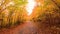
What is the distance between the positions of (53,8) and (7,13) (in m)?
1.08

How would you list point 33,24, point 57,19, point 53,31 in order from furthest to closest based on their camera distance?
point 33,24 < point 57,19 < point 53,31

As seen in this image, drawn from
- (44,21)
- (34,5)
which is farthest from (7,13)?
(44,21)

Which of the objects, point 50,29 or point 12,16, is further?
point 12,16

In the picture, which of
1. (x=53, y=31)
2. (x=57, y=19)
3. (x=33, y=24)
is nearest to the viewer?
(x=53, y=31)

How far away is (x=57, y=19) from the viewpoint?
2.71 meters

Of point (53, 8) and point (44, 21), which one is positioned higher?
point (53, 8)

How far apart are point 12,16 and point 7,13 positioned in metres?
0.15

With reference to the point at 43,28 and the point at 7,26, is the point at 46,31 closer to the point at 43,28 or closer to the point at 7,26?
the point at 43,28

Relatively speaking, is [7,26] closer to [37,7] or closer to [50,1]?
[37,7]

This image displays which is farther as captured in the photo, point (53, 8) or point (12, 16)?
point (12, 16)

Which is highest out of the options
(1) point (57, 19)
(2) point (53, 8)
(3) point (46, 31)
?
(2) point (53, 8)

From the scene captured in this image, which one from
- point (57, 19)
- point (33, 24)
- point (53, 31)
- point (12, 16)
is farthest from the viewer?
point (12, 16)

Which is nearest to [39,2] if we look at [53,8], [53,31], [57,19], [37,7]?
[37,7]

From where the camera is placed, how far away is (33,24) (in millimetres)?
2912
